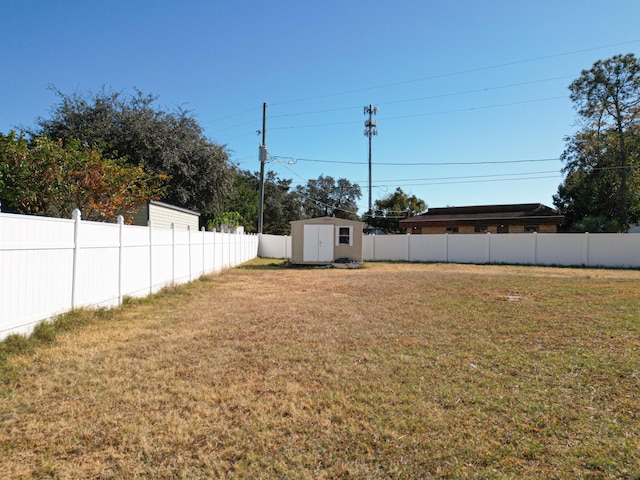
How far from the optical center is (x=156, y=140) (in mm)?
19719

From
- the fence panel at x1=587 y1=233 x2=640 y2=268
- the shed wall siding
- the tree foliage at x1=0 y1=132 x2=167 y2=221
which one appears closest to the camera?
the tree foliage at x1=0 y1=132 x2=167 y2=221

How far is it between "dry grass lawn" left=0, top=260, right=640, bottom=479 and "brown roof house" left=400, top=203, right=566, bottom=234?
23119 mm

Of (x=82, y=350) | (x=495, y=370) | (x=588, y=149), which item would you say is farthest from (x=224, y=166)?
(x=588, y=149)

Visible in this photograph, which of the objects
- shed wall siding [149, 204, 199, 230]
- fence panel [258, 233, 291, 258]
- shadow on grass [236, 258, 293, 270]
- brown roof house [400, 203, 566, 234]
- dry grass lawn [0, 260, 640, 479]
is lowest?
dry grass lawn [0, 260, 640, 479]

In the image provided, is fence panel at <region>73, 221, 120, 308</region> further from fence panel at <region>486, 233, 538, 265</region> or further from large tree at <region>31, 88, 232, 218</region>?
fence panel at <region>486, 233, 538, 265</region>

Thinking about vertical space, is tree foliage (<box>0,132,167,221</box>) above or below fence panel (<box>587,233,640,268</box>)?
above

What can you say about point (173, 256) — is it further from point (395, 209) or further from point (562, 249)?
point (395, 209)

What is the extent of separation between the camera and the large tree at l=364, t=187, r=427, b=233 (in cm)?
4291

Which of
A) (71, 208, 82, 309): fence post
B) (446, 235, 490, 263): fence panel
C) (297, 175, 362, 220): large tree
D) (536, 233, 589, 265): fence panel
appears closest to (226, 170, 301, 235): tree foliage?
(297, 175, 362, 220): large tree

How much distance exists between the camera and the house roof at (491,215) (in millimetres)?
27297

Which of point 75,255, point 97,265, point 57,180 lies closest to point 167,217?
point 57,180

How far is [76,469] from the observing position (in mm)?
2359

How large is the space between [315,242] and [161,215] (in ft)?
23.9

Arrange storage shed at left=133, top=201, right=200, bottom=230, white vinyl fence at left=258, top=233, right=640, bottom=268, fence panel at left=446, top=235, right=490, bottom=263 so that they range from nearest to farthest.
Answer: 1. storage shed at left=133, top=201, right=200, bottom=230
2. white vinyl fence at left=258, top=233, right=640, bottom=268
3. fence panel at left=446, top=235, right=490, bottom=263
